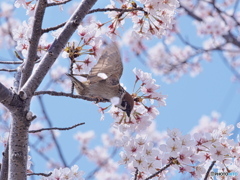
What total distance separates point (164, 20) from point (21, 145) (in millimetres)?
1575

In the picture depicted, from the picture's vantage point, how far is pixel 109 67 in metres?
2.75

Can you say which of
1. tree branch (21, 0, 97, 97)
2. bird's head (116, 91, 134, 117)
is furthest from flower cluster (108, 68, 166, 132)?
tree branch (21, 0, 97, 97)

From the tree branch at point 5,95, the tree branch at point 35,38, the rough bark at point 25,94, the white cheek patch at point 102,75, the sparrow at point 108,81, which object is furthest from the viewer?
the sparrow at point 108,81

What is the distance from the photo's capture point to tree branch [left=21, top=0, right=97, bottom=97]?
2203 mm

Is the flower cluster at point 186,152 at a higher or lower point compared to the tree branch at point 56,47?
lower

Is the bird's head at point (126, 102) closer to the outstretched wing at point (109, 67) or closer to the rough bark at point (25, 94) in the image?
the outstretched wing at point (109, 67)

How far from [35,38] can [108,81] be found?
724 mm

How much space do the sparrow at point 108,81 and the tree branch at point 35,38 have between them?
41cm

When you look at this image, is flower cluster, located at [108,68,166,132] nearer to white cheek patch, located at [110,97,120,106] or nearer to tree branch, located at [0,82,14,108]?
white cheek patch, located at [110,97,120,106]

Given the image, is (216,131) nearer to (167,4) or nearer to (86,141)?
(167,4)

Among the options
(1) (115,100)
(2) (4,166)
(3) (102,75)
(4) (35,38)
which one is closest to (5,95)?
(4) (35,38)

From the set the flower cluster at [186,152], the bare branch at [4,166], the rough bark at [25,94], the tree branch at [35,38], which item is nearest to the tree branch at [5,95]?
the rough bark at [25,94]

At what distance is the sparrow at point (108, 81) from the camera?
2746 mm

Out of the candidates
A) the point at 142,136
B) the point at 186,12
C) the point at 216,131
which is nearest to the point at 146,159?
the point at 142,136
